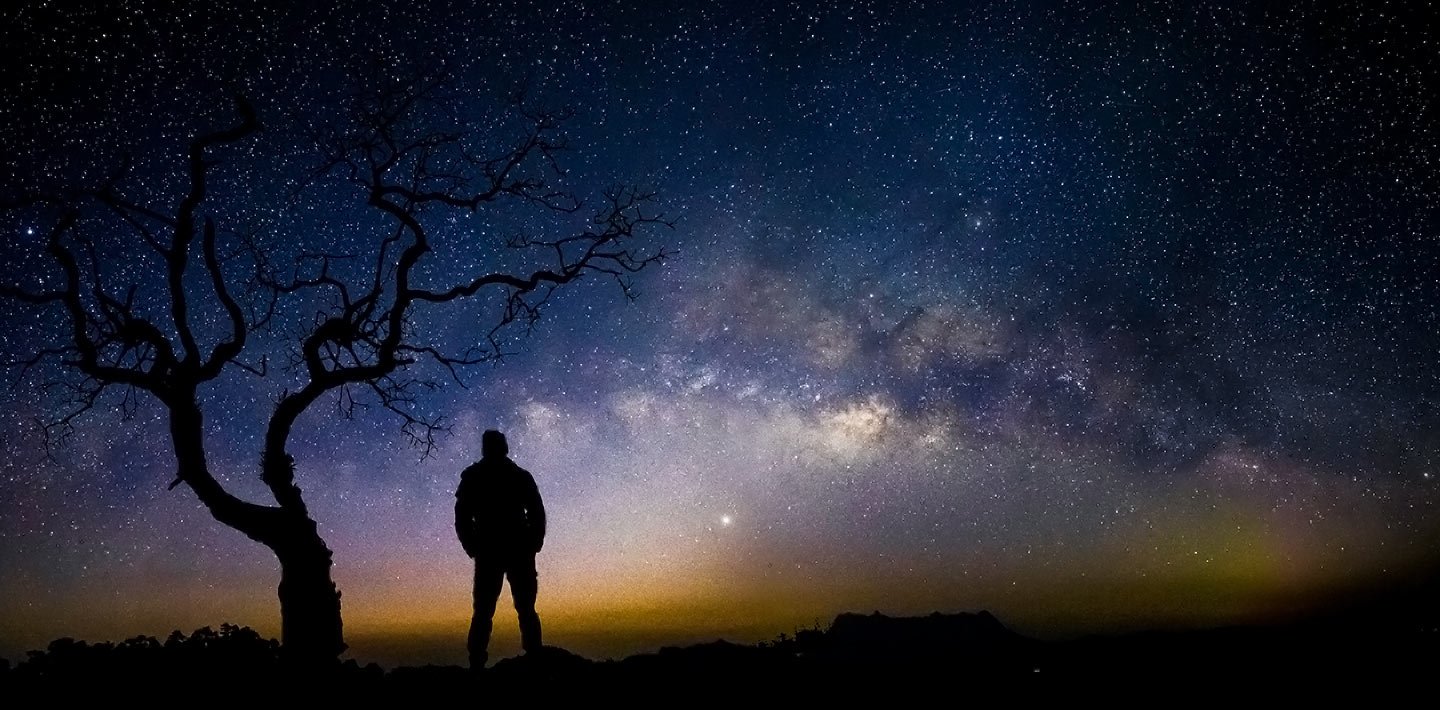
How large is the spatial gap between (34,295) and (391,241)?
4.44 metres

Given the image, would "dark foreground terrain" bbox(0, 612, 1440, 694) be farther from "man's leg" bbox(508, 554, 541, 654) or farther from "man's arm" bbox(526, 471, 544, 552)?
"man's arm" bbox(526, 471, 544, 552)

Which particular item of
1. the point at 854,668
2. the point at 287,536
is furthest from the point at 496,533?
the point at 854,668

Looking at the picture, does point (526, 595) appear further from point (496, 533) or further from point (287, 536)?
point (287, 536)

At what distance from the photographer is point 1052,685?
4992mm

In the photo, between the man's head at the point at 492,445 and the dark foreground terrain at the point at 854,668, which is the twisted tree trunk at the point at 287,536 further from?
the man's head at the point at 492,445

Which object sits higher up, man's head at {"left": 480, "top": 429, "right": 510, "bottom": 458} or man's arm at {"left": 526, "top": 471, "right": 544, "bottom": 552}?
man's head at {"left": 480, "top": 429, "right": 510, "bottom": 458}

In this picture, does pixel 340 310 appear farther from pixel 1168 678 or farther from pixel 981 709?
pixel 1168 678

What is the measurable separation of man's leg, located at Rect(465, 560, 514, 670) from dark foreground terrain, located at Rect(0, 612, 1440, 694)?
320 millimetres

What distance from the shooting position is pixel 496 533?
7.76 metres

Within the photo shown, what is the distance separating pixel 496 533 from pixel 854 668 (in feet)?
13.3

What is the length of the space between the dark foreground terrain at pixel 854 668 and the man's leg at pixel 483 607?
320 millimetres

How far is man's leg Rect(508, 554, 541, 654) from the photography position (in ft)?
25.8

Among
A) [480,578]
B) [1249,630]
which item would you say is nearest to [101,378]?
[480,578]

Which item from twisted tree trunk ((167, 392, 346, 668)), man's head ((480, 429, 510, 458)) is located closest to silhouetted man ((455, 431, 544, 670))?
man's head ((480, 429, 510, 458))
